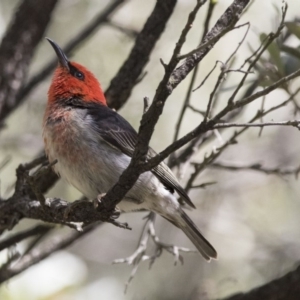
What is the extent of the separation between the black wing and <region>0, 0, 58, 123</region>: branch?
2.59ft

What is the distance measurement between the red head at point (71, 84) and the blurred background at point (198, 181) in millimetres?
1267

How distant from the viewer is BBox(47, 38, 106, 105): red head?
4902mm

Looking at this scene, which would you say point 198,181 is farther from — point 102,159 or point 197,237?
point 102,159

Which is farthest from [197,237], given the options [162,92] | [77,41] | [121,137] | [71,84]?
[162,92]

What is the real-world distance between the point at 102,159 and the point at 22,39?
4.86 ft

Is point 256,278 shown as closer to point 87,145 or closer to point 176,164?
point 176,164

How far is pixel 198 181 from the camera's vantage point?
6949mm

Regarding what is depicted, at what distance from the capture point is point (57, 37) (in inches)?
299

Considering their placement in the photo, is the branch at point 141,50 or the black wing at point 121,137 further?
the branch at point 141,50

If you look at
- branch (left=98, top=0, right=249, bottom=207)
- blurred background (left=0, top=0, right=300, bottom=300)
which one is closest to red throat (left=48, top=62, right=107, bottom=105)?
blurred background (left=0, top=0, right=300, bottom=300)

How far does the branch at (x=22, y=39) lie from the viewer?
16.5 feet

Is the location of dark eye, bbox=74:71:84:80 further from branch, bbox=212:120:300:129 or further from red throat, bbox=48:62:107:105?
branch, bbox=212:120:300:129

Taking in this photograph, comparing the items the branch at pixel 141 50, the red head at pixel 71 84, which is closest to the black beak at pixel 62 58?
the red head at pixel 71 84

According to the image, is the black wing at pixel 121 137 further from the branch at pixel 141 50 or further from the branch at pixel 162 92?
the branch at pixel 162 92
